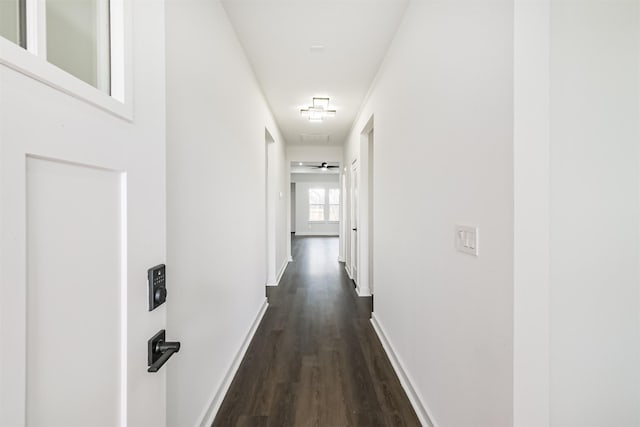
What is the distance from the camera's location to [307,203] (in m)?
11.9

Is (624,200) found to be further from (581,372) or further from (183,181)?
(183,181)

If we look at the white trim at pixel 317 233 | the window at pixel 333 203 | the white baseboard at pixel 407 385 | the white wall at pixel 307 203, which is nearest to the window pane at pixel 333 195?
the window at pixel 333 203

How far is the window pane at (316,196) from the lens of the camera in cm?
1188

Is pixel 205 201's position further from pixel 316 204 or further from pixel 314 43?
pixel 316 204

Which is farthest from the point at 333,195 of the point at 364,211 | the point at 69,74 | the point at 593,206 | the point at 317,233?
the point at 69,74

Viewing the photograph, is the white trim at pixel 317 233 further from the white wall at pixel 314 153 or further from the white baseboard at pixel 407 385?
the white baseboard at pixel 407 385

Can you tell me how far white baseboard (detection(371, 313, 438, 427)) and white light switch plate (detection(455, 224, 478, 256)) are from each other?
994 mm

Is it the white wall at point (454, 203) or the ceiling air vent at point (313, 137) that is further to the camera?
the ceiling air vent at point (313, 137)

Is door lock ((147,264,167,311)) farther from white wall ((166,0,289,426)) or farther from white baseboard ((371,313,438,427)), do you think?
white baseboard ((371,313,438,427))

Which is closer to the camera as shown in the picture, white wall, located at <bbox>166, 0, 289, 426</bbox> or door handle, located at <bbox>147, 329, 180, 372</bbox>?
door handle, located at <bbox>147, 329, 180, 372</bbox>

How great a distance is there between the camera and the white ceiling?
197cm

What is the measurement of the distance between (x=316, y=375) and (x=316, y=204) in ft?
32.5

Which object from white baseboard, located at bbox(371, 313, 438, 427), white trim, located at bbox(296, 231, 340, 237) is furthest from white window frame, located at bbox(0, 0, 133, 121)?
white trim, located at bbox(296, 231, 340, 237)

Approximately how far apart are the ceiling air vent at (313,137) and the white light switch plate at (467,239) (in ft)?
14.6
